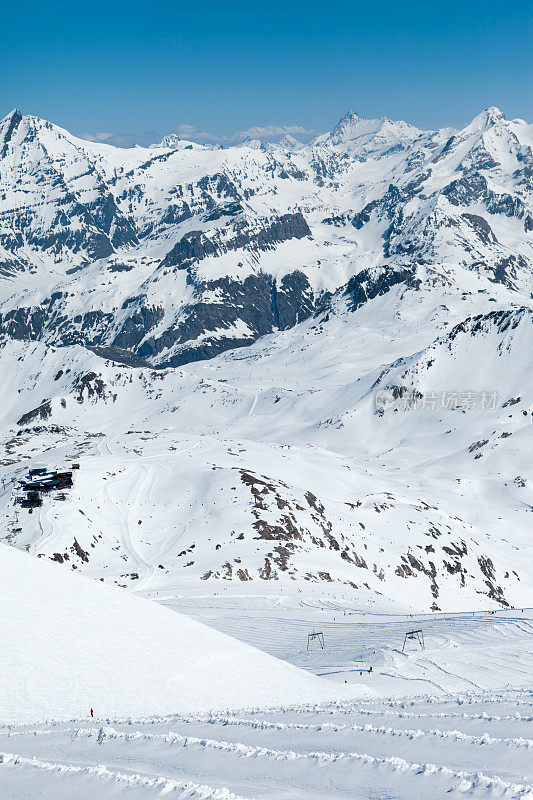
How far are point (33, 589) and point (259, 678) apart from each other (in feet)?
34.8

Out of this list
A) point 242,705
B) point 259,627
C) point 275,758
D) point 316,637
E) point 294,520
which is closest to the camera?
point 275,758

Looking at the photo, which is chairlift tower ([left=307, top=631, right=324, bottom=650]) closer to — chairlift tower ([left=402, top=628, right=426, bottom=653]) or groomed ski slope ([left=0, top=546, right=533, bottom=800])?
groomed ski slope ([left=0, top=546, right=533, bottom=800])

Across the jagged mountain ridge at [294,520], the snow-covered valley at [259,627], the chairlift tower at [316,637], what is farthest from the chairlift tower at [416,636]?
the jagged mountain ridge at [294,520]

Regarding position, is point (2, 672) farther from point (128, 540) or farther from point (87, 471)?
point (87, 471)

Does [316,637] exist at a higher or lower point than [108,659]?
lower

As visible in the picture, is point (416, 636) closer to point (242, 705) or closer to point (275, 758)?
point (242, 705)

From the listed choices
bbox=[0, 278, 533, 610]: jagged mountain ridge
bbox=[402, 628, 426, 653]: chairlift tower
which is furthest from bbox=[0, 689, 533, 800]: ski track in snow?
bbox=[0, 278, 533, 610]: jagged mountain ridge

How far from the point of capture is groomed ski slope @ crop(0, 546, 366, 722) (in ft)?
79.7

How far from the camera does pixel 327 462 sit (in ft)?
419

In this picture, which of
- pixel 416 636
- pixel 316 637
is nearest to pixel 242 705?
pixel 416 636

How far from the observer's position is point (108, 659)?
26.4m

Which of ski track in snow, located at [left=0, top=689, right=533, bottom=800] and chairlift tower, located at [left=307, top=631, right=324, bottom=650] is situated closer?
ski track in snow, located at [left=0, top=689, right=533, bottom=800]

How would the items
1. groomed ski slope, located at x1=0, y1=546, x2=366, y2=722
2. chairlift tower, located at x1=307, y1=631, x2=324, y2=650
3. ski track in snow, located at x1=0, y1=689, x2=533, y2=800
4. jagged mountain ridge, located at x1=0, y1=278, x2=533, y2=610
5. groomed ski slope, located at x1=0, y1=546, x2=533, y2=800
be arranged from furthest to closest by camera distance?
jagged mountain ridge, located at x1=0, y1=278, x2=533, y2=610 < chairlift tower, located at x1=307, y1=631, x2=324, y2=650 < groomed ski slope, located at x1=0, y1=546, x2=366, y2=722 < groomed ski slope, located at x1=0, y1=546, x2=533, y2=800 < ski track in snow, located at x1=0, y1=689, x2=533, y2=800

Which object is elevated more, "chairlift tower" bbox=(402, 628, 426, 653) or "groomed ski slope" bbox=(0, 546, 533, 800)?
"groomed ski slope" bbox=(0, 546, 533, 800)
